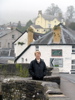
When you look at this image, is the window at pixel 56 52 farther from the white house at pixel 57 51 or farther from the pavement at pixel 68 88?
the pavement at pixel 68 88

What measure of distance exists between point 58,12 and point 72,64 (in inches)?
4346

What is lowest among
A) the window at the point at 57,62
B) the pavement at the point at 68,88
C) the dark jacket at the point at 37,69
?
the pavement at the point at 68,88

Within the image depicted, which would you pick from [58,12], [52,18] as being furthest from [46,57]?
[58,12]

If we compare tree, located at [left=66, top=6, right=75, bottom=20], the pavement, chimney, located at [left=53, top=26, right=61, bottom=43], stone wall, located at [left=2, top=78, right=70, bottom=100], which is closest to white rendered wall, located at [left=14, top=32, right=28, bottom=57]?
chimney, located at [left=53, top=26, right=61, bottom=43]

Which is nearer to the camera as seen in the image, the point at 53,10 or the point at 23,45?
the point at 23,45

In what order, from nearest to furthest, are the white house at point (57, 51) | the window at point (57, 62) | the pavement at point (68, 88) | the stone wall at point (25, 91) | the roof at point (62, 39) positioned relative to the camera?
the stone wall at point (25, 91) → the pavement at point (68, 88) → the window at point (57, 62) → the white house at point (57, 51) → the roof at point (62, 39)

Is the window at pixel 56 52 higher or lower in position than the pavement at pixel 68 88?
higher

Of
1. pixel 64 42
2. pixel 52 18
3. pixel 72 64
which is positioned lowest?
pixel 72 64

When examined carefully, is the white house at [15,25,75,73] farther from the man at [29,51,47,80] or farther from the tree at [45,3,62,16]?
the tree at [45,3,62,16]

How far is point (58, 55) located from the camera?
40.5m

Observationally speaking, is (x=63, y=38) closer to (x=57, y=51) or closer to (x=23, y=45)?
(x=57, y=51)

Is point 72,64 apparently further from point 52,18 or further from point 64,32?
point 52,18

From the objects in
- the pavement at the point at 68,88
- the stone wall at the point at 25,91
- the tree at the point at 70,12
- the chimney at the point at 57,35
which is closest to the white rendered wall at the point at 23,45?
the chimney at the point at 57,35

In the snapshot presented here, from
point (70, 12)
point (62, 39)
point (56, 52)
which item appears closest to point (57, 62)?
point (56, 52)
